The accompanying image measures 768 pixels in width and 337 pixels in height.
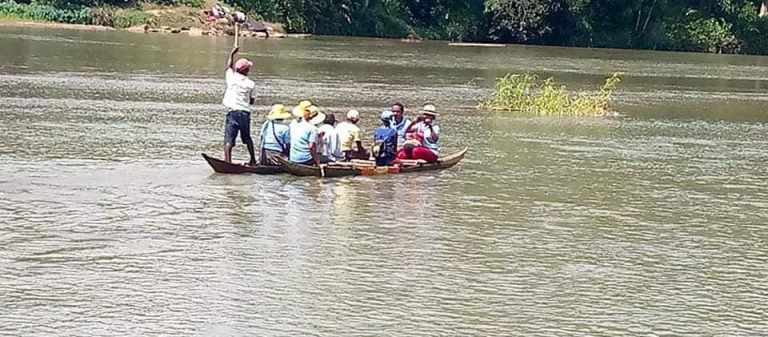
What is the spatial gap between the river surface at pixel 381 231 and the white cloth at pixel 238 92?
927mm

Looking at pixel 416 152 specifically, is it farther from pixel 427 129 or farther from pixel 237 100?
pixel 237 100

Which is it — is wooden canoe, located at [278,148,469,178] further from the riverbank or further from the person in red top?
the riverbank

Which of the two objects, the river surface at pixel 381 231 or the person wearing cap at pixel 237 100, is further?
the person wearing cap at pixel 237 100

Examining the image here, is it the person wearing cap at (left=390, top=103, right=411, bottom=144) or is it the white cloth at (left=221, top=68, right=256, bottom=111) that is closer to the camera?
the white cloth at (left=221, top=68, right=256, bottom=111)

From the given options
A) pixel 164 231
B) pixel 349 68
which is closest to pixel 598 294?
pixel 164 231

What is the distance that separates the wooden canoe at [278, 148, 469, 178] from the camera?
52.2 feet

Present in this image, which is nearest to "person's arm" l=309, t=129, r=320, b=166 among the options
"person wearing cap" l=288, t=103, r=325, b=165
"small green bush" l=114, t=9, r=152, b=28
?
"person wearing cap" l=288, t=103, r=325, b=165

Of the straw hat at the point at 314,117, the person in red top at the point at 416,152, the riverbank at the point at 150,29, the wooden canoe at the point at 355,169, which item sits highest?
the straw hat at the point at 314,117

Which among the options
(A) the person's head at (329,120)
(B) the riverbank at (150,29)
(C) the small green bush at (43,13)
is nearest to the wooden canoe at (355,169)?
(A) the person's head at (329,120)

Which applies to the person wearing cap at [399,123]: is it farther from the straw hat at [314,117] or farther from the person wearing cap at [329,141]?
the straw hat at [314,117]

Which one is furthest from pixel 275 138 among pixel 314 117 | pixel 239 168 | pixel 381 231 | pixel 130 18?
pixel 130 18

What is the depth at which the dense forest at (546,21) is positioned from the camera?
70.0 metres

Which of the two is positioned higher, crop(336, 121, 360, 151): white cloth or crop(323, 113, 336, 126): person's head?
crop(323, 113, 336, 126): person's head

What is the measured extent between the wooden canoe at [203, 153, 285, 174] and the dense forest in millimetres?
51103
